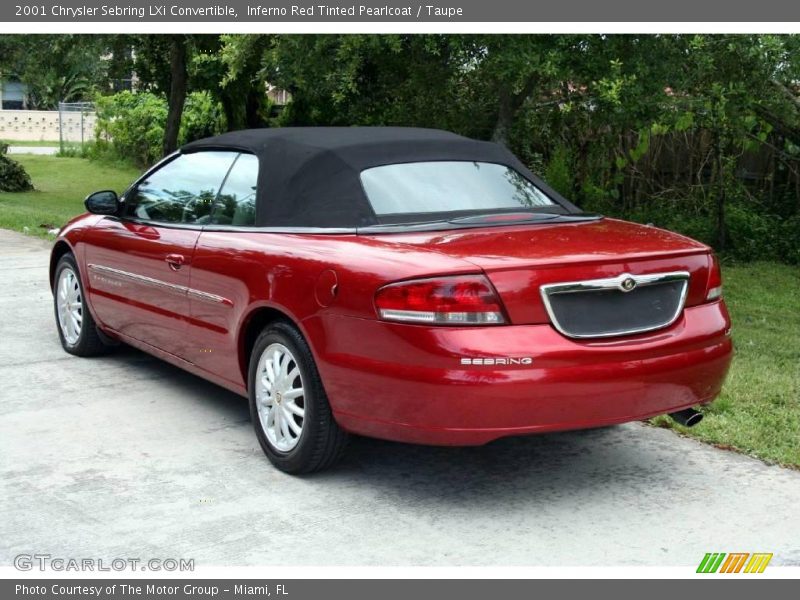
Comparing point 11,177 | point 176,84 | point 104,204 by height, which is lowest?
point 11,177

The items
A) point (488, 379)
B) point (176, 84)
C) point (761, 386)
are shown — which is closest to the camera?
point (488, 379)

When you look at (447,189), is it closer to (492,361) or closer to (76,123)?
(492,361)

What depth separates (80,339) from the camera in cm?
739

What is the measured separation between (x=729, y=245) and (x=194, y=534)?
1010cm

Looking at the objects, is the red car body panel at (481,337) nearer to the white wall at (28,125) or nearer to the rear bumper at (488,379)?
the rear bumper at (488,379)

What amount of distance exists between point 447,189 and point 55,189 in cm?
2217

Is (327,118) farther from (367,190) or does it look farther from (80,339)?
(367,190)

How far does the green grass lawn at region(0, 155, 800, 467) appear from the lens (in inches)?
221

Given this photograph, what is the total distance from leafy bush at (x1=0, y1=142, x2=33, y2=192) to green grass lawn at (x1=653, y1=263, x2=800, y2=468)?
58.7ft

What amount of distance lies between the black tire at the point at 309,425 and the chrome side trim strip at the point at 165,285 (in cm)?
52

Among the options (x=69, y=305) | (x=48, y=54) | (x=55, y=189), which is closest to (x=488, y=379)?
(x=69, y=305)

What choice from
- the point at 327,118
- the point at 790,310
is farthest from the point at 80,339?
the point at 327,118

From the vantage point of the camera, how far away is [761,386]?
6605 millimetres

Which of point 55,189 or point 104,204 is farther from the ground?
point 104,204
